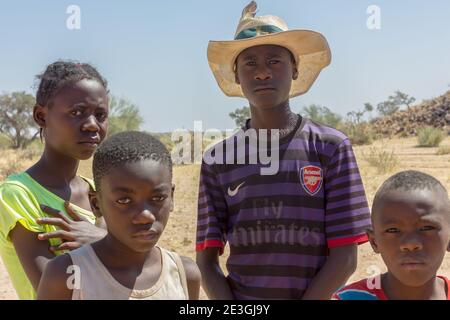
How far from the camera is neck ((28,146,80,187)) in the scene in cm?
250

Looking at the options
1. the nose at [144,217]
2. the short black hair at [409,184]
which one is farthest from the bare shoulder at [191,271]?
the short black hair at [409,184]

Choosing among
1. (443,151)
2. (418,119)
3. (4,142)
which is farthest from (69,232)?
(4,142)

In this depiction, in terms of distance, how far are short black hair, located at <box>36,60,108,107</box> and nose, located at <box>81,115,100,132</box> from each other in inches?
7.2

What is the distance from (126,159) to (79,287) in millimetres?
468

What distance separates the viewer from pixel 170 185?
2.17 meters

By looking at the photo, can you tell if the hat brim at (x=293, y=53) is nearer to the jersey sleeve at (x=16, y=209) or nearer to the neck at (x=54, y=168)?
the neck at (x=54, y=168)

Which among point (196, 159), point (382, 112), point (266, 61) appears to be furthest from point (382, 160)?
point (382, 112)

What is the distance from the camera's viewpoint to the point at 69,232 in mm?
2244

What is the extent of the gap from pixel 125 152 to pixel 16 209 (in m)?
0.51

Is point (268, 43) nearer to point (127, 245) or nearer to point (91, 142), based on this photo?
point (91, 142)

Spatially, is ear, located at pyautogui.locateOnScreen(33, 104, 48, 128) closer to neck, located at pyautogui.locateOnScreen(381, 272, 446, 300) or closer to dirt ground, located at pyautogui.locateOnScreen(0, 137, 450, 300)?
neck, located at pyautogui.locateOnScreen(381, 272, 446, 300)

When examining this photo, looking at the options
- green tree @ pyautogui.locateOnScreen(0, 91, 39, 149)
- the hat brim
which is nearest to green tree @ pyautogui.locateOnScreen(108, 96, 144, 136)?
green tree @ pyautogui.locateOnScreen(0, 91, 39, 149)

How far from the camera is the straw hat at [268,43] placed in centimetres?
281
